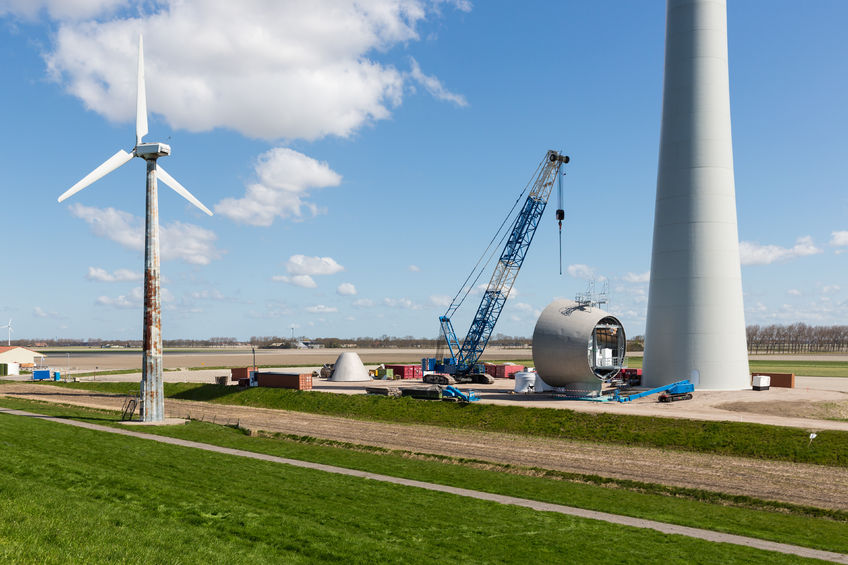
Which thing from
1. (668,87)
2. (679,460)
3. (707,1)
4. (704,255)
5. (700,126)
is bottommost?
(679,460)

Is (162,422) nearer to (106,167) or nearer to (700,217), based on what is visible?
(106,167)

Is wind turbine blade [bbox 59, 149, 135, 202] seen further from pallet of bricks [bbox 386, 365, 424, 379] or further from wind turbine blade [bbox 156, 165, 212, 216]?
pallet of bricks [bbox 386, 365, 424, 379]

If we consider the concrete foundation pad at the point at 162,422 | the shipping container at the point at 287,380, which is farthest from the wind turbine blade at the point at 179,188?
the shipping container at the point at 287,380

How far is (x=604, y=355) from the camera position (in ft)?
207

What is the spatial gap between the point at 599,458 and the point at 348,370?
173 ft

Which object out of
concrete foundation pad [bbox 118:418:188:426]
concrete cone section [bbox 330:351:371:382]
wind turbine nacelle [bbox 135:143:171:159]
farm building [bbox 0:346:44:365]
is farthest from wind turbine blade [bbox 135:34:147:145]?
farm building [bbox 0:346:44:365]

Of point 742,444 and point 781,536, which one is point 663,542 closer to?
point 781,536

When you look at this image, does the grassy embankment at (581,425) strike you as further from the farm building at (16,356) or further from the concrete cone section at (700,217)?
the farm building at (16,356)

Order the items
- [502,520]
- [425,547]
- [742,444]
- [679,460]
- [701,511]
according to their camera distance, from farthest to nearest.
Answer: [742,444] → [679,460] → [701,511] → [502,520] → [425,547]

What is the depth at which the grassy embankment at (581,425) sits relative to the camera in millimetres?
37562

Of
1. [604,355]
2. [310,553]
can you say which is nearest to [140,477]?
[310,553]

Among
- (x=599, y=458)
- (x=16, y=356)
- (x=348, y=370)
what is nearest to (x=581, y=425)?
(x=599, y=458)

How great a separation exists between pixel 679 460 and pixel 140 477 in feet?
93.1

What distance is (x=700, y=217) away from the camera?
185 ft
